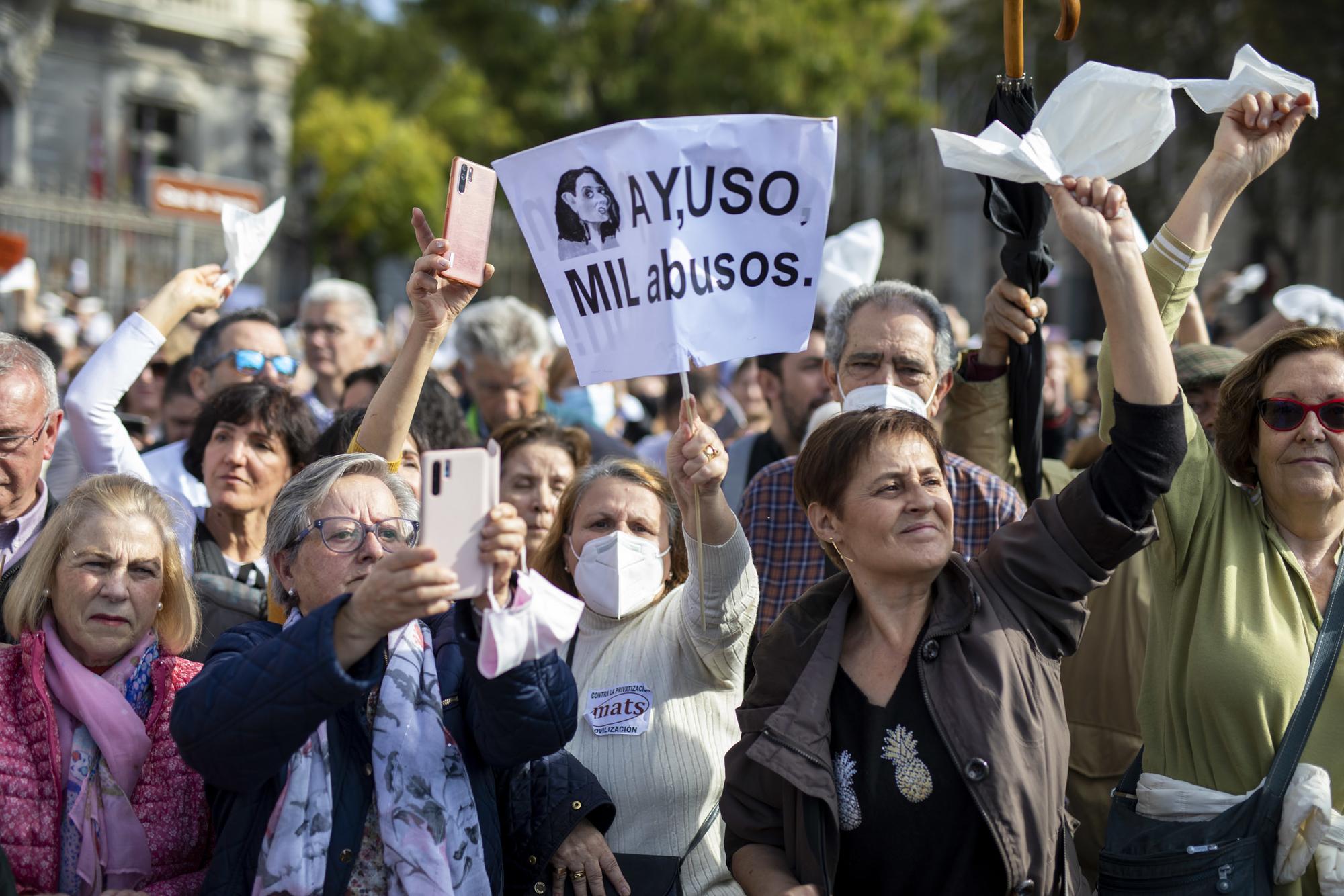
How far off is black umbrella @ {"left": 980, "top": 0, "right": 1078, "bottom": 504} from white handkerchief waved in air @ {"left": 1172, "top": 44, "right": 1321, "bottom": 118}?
1.35 ft

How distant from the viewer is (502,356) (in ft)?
19.8

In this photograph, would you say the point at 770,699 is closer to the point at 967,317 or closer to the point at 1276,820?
the point at 1276,820

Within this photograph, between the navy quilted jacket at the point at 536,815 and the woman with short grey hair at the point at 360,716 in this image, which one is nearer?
the woman with short grey hair at the point at 360,716

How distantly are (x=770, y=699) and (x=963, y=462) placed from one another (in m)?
1.35

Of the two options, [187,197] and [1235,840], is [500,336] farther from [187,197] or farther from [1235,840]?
[187,197]

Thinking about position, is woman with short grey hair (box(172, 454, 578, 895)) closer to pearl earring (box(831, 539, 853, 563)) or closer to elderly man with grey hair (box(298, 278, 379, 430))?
pearl earring (box(831, 539, 853, 563))

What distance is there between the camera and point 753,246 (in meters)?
3.33

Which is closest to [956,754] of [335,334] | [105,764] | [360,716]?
[360,716]

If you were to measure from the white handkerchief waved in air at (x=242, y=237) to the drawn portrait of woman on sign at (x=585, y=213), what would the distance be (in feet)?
5.45

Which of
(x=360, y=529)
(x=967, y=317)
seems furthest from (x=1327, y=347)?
(x=967, y=317)

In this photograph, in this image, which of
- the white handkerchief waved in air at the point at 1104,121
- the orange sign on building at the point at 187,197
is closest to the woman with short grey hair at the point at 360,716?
the white handkerchief waved in air at the point at 1104,121

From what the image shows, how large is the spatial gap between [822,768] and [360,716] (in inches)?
35.4

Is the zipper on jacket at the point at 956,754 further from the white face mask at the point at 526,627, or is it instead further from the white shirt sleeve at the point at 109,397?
the white shirt sleeve at the point at 109,397

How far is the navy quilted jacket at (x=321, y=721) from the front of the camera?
251 centimetres
